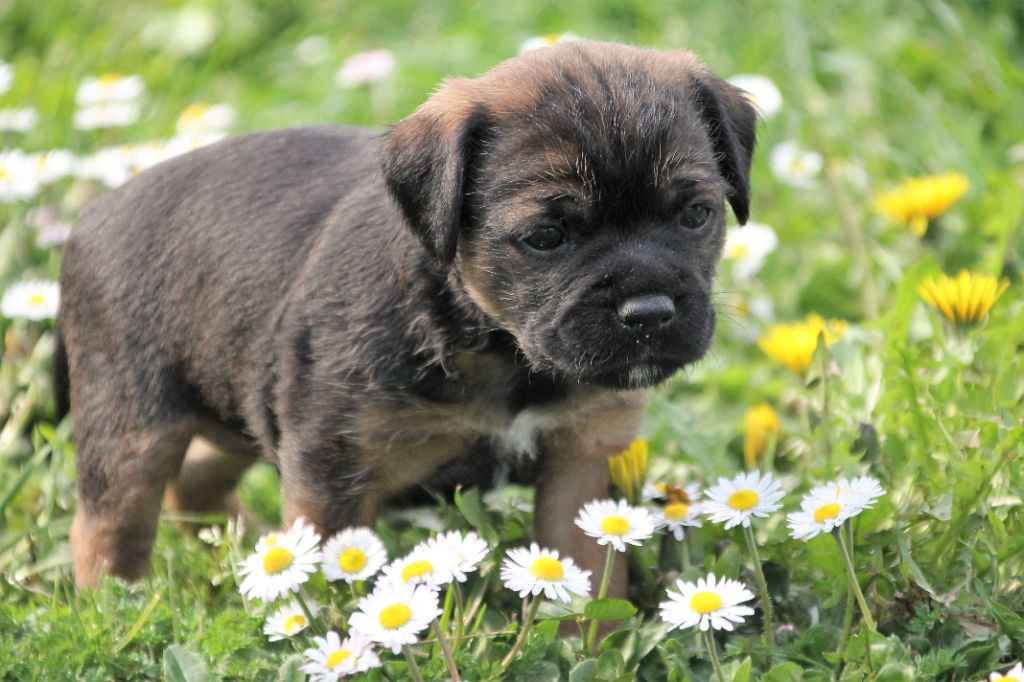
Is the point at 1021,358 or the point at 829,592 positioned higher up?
the point at 1021,358

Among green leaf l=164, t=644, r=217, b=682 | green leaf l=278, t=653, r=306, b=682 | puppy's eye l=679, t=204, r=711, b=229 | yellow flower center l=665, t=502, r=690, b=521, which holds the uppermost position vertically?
puppy's eye l=679, t=204, r=711, b=229

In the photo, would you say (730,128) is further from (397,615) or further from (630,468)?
(397,615)

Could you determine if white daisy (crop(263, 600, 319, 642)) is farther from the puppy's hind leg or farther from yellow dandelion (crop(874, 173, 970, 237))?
yellow dandelion (crop(874, 173, 970, 237))

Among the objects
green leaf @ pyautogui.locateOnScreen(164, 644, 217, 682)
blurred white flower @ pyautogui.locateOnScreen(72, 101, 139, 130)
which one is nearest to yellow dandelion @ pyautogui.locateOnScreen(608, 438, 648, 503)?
green leaf @ pyautogui.locateOnScreen(164, 644, 217, 682)

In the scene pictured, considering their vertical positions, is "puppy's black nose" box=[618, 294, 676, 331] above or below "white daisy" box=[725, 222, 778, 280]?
above

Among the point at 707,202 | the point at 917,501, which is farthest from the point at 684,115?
the point at 917,501

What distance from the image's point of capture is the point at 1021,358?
12.4ft

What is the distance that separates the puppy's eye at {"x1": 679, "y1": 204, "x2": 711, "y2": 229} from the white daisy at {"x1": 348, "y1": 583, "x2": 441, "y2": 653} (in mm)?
1050

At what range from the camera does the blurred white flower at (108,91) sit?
6.46 metres

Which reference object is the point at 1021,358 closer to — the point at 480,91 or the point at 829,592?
the point at 829,592

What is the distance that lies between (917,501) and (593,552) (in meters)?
0.83

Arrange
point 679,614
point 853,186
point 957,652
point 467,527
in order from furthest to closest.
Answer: point 853,186 → point 467,527 → point 957,652 → point 679,614

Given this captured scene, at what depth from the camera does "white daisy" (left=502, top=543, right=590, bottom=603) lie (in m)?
2.96

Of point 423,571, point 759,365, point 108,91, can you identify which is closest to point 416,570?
point 423,571
